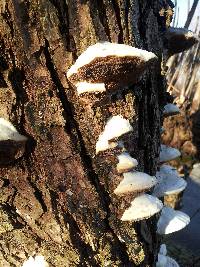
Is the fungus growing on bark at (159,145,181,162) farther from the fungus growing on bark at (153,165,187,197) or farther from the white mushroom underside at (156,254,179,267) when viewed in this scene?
the white mushroom underside at (156,254,179,267)

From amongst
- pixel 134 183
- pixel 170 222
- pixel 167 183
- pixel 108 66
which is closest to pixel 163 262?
pixel 170 222

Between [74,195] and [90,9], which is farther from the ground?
[90,9]

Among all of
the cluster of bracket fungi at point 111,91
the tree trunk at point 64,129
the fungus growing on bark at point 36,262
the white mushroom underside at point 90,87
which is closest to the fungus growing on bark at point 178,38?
the cluster of bracket fungi at point 111,91

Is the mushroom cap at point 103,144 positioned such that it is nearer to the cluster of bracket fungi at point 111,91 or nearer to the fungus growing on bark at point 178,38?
the cluster of bracket fungi at point 111,91

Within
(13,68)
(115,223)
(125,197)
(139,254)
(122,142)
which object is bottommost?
(139,254)

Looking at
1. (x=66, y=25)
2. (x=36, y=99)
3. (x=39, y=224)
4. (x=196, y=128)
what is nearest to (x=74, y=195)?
(x=39, y=224)

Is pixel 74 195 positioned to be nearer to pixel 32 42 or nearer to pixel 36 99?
pixel 36 99
